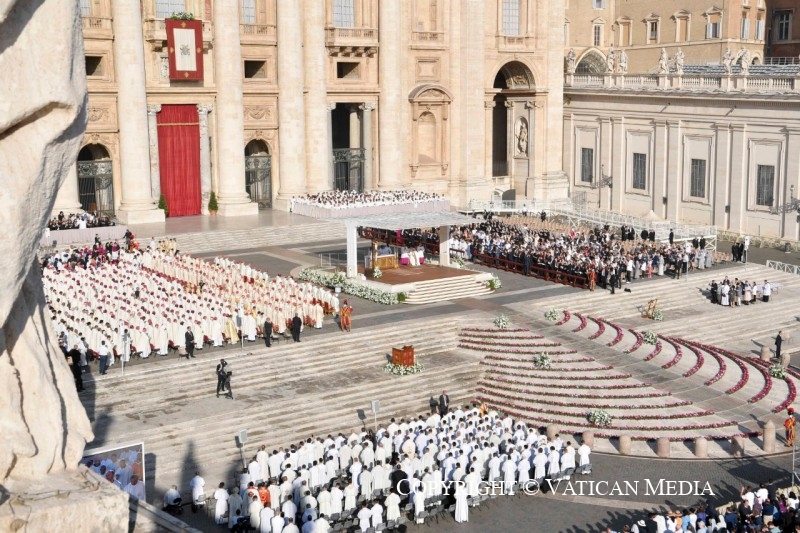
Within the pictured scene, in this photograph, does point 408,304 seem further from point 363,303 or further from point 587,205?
point 587,205

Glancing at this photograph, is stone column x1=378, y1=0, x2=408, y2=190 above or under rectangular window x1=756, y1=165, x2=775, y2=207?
above

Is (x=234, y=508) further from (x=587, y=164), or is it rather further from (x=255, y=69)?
(x=587, y=164)

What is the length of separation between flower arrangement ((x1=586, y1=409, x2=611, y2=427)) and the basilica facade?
96.2ft

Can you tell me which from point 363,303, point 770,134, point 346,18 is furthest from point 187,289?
point 770,134

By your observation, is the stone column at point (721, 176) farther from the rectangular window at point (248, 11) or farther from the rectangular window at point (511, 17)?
the rectangular window at point (248, 11)

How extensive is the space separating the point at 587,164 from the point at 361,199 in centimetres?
1716

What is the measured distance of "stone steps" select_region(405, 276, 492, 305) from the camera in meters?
38.8

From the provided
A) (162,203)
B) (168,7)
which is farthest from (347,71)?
(162,203)

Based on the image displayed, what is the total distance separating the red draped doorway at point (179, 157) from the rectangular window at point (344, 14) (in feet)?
31.2

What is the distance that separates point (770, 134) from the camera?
5147 centimetres

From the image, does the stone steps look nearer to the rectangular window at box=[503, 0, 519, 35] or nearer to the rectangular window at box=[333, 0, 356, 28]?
the rectangular window at box=[333, 0, 356, 28]

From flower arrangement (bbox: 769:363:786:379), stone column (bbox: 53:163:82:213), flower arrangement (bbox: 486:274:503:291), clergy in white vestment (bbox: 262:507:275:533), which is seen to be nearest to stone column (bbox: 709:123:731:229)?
flower arrangement (bbox: 486:274:503:291)

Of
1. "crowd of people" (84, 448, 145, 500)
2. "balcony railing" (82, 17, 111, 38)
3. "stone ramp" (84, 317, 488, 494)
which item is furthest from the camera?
"balcony railing" (82, 17, 111, 38)

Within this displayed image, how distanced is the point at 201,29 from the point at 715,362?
1216 inches
